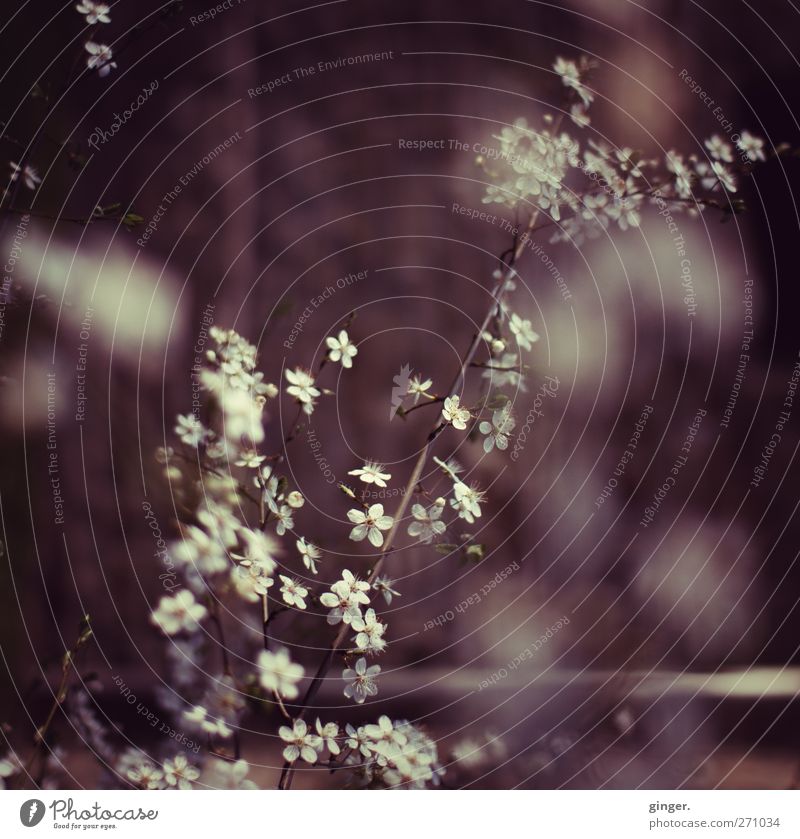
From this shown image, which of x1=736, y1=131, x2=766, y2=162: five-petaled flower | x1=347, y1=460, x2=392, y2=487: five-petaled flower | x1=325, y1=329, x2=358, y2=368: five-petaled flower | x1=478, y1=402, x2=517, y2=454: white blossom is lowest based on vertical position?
x1=347, y1=460, x2=392, y2=487: five-petaled flower

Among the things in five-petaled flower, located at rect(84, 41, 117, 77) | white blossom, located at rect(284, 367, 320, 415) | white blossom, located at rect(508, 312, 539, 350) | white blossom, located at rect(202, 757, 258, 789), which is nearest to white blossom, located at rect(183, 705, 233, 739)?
white blossom, located at rect(202, 757, 258, 789)

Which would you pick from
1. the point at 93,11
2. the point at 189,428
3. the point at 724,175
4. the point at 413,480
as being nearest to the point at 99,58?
the point at 93,11

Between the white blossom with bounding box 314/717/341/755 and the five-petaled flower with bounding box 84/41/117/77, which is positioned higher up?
the five-petaled flower with bounding box 84/41/117/77

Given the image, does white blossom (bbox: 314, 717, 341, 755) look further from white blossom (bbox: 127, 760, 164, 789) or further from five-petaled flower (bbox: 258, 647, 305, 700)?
white blossom (bbox: 127, 760, 164, 789)

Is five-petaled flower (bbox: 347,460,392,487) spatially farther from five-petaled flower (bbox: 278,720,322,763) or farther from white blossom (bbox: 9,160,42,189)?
white blossom (bbox: 9,160,42,189)

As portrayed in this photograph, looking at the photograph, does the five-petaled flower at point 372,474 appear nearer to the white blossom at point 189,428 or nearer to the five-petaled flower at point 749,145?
the white blossom at point 189,428
